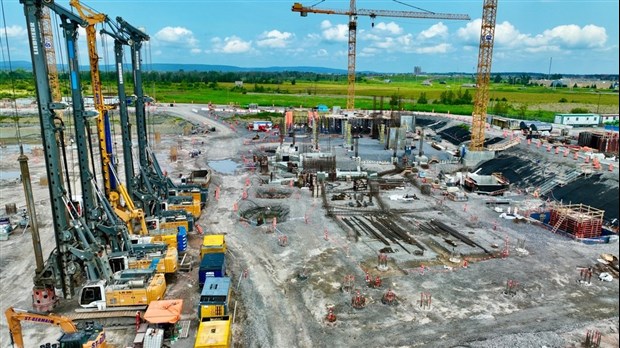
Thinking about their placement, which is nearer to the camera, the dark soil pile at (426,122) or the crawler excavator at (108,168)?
the crawler excavator at (108,168)

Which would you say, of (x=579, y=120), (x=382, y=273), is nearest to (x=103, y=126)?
(x=382, y=273)

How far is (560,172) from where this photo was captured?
40156 millimetres

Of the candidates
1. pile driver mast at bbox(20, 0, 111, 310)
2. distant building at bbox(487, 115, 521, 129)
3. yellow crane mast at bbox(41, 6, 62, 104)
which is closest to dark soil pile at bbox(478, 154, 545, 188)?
distant building at bbox(487, 115, 521, 129)

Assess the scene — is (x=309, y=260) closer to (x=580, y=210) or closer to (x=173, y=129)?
(x=580, y=210)

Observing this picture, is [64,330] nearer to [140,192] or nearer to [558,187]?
[140,192]

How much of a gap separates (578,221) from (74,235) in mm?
29822

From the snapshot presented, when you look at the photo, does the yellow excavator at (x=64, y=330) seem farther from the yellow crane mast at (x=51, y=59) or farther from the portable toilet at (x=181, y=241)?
the yellow crane mast at (x=51, y=59)

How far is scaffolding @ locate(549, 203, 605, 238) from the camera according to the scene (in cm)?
2830

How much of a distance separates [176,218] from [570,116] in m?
66.2

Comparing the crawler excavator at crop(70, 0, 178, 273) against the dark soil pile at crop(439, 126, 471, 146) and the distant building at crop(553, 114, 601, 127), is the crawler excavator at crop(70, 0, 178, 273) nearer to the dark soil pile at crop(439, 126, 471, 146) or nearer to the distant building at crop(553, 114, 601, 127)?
the dark soil pile at crop(439, 126, 471, 146)

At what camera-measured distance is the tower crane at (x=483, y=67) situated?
160 ft

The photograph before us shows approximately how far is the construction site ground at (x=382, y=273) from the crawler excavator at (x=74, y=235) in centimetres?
Result: 142

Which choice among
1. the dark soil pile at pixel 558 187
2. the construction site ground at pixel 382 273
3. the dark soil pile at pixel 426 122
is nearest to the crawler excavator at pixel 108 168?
the construction site ground at pixel 382 273

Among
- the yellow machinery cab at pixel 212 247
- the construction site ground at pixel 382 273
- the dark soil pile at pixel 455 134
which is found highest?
the dark soil pile at pixel 455 134
